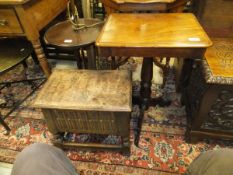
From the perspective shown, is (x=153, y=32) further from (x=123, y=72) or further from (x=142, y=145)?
(x=142, y=145)

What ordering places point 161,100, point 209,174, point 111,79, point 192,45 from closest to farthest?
1. point 209,174
2. point 192,45
3. point 111,79
4. point 161,100

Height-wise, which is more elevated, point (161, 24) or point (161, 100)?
point (161, 24)

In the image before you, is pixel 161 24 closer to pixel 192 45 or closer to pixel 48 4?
pixel 192 45

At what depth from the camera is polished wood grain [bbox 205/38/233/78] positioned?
113cm

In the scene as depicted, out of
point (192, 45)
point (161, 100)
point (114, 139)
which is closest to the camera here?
point (192, 45)

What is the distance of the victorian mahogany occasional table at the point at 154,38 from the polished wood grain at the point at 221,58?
0.82 feet

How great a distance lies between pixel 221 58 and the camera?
1.24 m

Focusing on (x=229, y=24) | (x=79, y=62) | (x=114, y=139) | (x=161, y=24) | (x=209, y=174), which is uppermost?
(x=161, y=24)

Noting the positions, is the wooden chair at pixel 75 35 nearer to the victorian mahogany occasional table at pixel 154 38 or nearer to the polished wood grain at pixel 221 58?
the victorian mahogany occasional table at pixel 154 38

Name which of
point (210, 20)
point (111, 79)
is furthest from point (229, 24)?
point (111, 79)

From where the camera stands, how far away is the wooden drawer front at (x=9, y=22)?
4.26ft

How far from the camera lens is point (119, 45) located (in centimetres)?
98

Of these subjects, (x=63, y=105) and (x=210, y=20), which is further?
(x=210, y=20)

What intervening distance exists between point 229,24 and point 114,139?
4.11 feet
